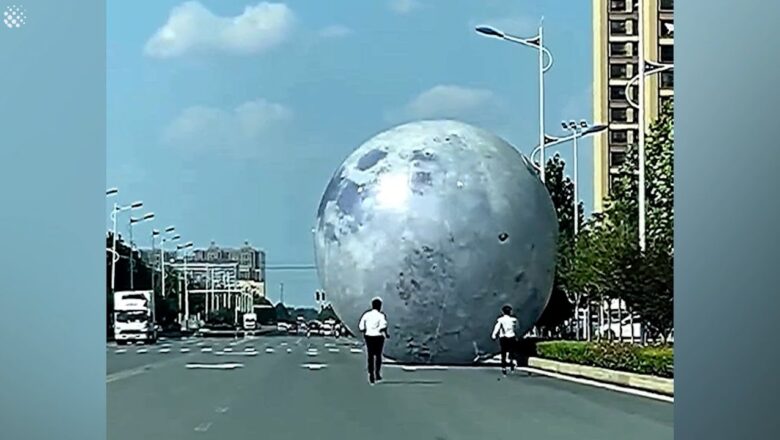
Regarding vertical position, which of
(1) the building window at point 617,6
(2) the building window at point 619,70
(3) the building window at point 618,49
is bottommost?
(2) the building window at point 619,70

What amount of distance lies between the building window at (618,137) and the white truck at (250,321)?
24006 millimetres

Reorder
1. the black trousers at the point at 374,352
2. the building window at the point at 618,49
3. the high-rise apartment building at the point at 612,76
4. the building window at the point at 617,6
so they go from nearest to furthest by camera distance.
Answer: the black trousers at the point at 374,352
the high-rise apartment building at the point at 612,76
the building window at the point at 618,49
the building window at the point at 617,6

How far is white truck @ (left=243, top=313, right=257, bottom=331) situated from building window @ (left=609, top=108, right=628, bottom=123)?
25746 millimetres

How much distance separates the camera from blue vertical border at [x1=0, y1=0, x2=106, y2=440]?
8.20m

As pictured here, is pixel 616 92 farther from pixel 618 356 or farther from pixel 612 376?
pixel 612 376

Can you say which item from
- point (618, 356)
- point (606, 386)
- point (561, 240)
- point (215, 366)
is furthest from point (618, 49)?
point (606, 386)

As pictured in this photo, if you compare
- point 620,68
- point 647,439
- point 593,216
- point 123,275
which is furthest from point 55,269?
point 620,68

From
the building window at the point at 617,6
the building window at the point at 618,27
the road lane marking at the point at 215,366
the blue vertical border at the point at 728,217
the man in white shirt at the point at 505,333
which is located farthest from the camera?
the building window at the point at 617,6

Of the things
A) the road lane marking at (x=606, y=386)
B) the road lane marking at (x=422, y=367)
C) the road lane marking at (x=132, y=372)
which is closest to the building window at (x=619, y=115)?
the road lane marking at (x=132, y=372)

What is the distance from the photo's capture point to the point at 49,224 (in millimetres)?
8383

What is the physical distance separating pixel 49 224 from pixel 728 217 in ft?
12.7

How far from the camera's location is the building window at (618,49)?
268ft

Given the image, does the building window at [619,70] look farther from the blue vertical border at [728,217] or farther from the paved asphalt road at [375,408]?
the blue vertical border at [728,217]

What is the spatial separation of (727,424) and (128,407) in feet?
25.9
